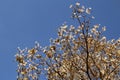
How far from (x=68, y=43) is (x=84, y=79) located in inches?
77.9

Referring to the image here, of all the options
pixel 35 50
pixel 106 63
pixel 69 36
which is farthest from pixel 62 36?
pixel 106 63

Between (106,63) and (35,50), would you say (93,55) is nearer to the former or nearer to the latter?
(106,63)

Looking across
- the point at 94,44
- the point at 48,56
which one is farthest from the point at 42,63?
the point at 94,44

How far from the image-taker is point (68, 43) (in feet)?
57.3

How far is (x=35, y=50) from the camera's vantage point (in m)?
17.4

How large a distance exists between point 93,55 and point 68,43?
1.41m

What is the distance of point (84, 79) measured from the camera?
17.4 metres

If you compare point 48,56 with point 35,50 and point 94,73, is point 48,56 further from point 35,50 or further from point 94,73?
point 94,73

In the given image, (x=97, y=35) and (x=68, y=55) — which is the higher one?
(x=97, y=35)

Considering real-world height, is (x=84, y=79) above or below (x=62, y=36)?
below

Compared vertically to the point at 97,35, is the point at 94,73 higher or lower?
lower

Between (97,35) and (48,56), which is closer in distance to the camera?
(48,56)

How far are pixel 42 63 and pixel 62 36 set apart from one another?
169 centimetres

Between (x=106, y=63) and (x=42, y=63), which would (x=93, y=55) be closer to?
(x=106, y=63)
